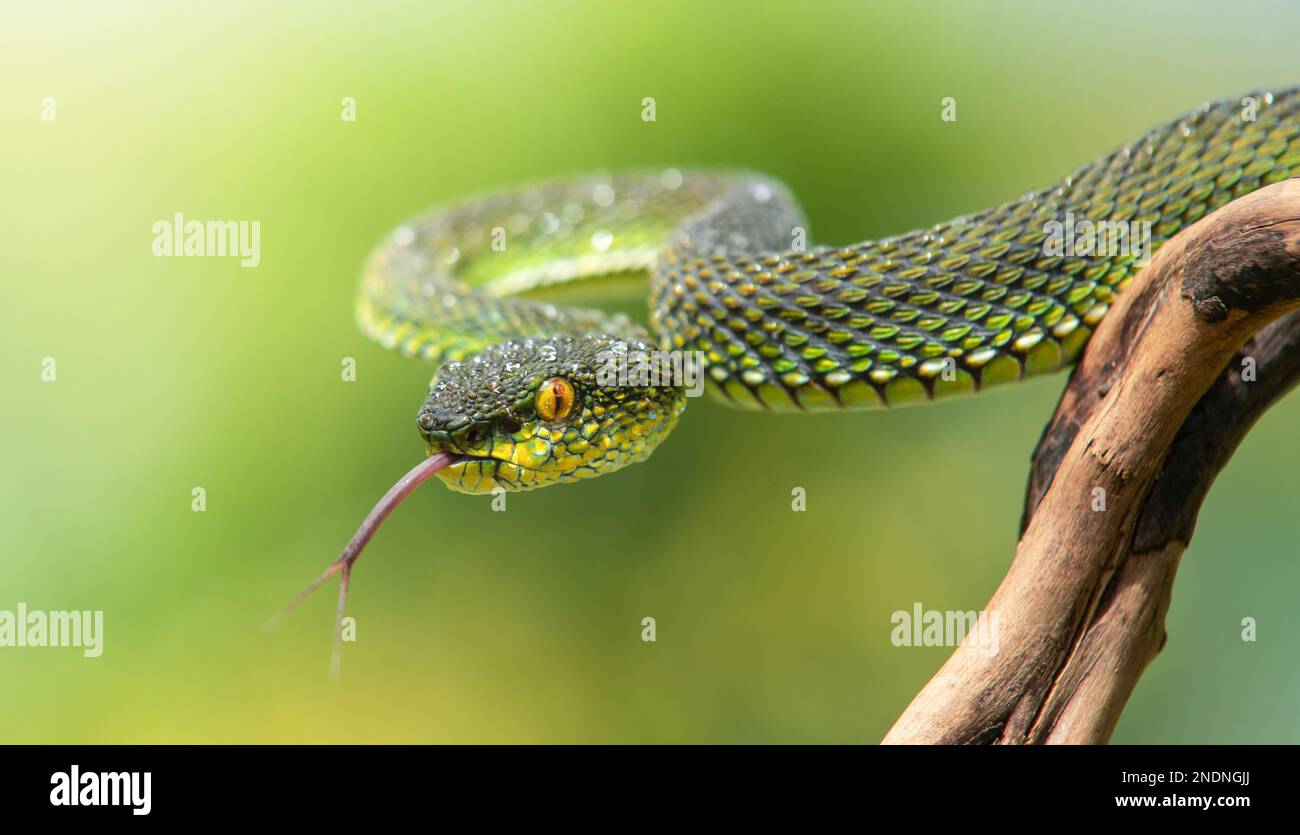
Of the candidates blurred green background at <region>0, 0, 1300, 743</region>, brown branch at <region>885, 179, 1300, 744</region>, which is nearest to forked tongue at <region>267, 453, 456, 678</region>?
brown branch at <region>885, 179, 1300, 744</region>

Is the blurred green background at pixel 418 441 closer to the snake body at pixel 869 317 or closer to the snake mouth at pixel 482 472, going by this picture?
the snake body at pixel 869 317

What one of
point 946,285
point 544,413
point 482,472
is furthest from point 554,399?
point 946,285

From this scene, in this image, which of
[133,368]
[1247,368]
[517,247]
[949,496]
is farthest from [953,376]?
[133,368]

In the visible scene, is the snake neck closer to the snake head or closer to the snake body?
the snake body

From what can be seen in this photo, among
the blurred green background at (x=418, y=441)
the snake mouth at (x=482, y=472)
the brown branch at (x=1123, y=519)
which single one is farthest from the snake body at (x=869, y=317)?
the blurred green background at (x=418, y=441)

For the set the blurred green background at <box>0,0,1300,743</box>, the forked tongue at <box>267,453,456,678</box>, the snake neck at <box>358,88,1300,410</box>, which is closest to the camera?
the forked tongue at <box>267,453,456,678</box>

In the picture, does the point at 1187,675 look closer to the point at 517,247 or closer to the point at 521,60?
the point at 517,247

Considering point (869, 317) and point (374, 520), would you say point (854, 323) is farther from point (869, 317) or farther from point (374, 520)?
point (374, 520)
